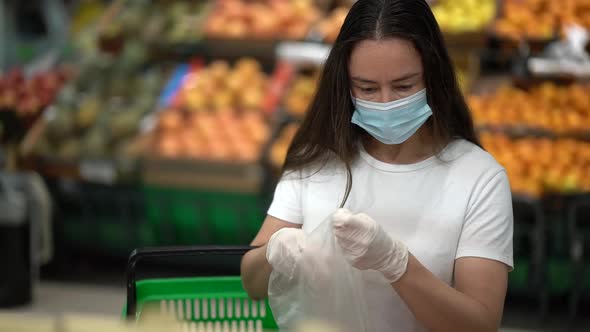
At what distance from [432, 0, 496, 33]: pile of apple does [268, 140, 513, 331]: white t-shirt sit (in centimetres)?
323

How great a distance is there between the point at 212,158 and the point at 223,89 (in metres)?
0.69

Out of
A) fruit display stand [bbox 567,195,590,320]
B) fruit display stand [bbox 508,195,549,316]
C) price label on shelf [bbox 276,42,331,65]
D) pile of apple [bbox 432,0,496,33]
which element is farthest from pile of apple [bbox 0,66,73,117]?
fruit display stand [bbox 567,195,590,320]

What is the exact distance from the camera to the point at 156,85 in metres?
5.56

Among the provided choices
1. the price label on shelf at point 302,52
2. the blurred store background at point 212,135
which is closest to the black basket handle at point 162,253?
the blurred store background at point 212,135

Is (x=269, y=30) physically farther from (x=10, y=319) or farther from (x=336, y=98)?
(x=10, y=319)

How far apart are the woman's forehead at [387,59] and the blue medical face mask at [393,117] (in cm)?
6

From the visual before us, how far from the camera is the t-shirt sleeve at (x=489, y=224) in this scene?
1681 mm

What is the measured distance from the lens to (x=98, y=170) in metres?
5.07

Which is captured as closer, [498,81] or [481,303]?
[481,303]

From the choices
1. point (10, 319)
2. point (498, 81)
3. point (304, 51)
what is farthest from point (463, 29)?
point (10, 319)

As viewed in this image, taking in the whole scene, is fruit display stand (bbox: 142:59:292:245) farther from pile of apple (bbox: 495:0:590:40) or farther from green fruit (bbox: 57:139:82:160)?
pile of apple (bbox: 495:0:590:40)

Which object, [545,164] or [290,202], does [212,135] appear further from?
[290,202]

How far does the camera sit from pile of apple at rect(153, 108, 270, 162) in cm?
493

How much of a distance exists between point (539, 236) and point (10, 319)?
3.61m
